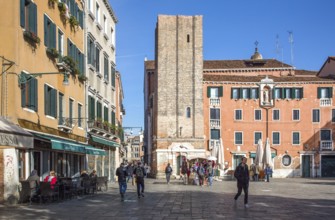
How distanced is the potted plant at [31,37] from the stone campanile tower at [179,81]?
3790cm

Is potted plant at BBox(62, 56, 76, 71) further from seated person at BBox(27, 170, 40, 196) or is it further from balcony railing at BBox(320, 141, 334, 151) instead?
balcony railing at BBox(320, 141, 334, 151)

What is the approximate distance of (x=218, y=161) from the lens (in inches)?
1772

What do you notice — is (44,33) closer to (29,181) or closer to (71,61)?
(71,61)

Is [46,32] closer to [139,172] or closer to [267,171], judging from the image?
[139,172]

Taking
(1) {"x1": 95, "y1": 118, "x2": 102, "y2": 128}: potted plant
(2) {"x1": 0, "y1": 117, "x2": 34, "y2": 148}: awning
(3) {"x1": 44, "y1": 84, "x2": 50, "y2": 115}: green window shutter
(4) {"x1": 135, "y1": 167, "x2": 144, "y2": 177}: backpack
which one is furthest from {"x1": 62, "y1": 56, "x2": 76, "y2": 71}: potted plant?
(2) {"x1": 0, "y1": 117, "x2": 34, "y2": 148}: awning

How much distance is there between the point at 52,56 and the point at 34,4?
10.4 feet

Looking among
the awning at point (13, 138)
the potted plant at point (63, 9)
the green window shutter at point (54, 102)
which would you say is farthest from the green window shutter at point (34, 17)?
the awning at point (13, 138)

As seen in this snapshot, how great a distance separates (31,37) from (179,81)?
39.1m

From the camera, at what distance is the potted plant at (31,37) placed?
1875cm

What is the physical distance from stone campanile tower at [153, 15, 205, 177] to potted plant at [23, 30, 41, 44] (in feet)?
124

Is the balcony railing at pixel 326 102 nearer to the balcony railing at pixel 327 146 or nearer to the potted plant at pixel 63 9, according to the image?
the balcony railing at pixel 327 146

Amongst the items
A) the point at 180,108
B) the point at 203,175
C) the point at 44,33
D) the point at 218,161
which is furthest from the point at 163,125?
the point at 44,33

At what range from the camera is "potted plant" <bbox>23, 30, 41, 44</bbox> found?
18.8 meters

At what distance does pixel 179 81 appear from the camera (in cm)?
5794
